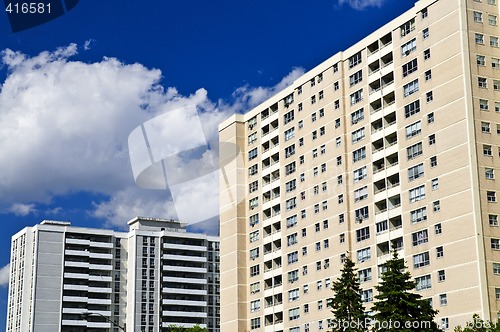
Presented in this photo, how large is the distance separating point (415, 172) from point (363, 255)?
31.6 ft

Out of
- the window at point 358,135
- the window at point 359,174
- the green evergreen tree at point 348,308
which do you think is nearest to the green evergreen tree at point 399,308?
the green evergreen tree at point 348,308

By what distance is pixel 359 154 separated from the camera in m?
78.4

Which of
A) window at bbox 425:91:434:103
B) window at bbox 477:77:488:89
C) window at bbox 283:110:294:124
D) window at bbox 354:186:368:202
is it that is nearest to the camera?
window at bbox 477:77:488:89

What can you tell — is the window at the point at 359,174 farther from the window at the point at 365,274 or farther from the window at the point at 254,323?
the window at the point at 254,323

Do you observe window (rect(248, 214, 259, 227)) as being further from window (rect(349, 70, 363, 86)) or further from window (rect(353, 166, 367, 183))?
window (rect(349, 70, 363, 86))

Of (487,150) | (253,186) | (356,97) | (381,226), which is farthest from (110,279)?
(487,150)

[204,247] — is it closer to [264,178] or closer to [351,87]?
[264,178]

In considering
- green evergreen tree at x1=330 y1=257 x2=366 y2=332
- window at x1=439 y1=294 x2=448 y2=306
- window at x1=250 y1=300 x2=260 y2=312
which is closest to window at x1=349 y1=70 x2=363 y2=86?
green evergreen tree at x1=330 y1=257 x2=366 y2=332

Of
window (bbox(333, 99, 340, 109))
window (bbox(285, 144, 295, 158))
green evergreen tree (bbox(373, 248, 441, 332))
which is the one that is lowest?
green evergreen tree (bbox(373, 248, 441, 332))

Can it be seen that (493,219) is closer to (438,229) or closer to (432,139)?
(438,229)

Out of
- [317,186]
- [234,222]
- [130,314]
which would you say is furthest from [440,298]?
[130,314]

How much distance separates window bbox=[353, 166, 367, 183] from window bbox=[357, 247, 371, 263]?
6622mm

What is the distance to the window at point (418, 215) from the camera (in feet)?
225

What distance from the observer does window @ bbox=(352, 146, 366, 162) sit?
7794 centimetres
